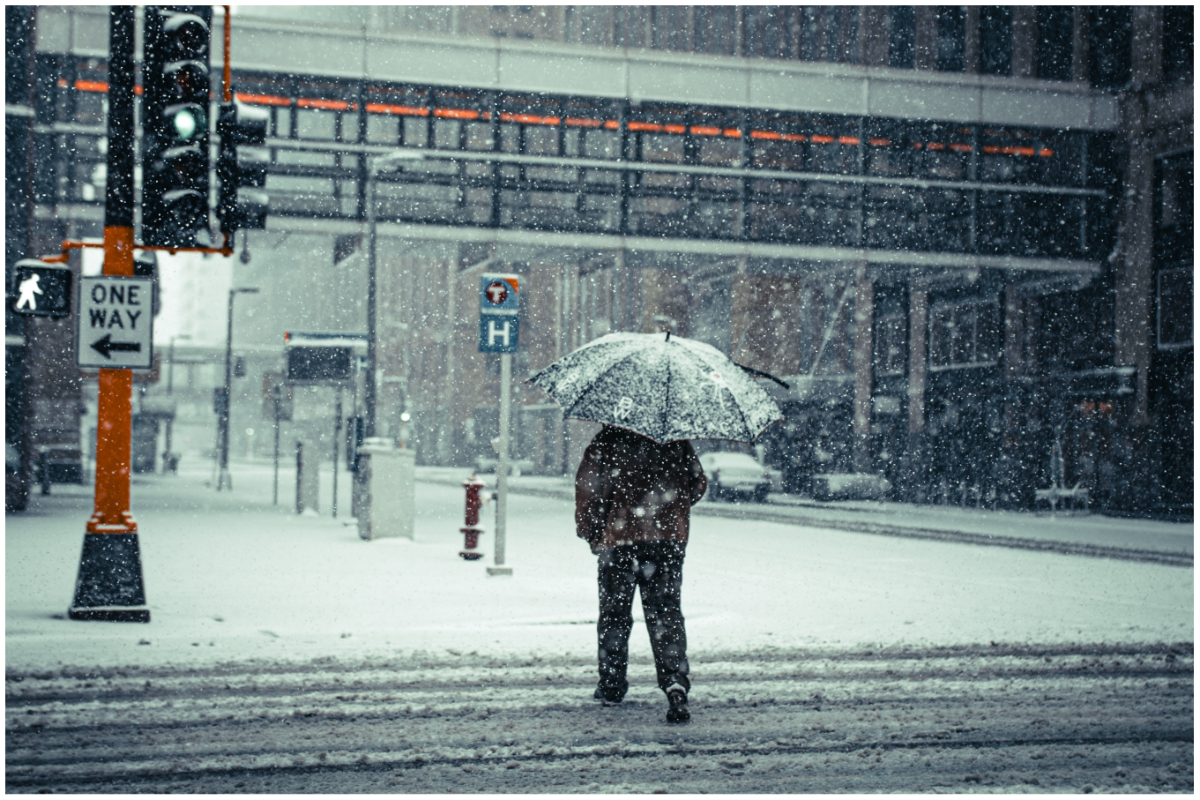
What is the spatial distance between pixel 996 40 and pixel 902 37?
180 inches

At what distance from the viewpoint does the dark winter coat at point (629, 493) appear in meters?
6.80

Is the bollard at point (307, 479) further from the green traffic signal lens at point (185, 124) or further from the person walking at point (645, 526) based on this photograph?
the person walking at point (645, 526)

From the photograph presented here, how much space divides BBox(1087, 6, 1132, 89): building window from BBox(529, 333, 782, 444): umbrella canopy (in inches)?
1200

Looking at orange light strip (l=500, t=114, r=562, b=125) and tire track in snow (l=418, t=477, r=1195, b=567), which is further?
orange light strip (l=500, t=114, r=562, b=125)

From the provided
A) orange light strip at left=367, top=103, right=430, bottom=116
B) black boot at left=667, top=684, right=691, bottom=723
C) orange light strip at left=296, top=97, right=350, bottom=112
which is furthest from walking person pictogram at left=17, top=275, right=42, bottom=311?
orange light strip at left=367, top=103, right=430, bottom=116

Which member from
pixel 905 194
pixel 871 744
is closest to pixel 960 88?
pixel 905 194

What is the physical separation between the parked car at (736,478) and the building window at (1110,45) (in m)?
13.6

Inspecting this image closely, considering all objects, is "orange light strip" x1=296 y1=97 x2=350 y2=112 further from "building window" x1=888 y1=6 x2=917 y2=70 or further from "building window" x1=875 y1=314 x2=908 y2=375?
"building window" x1=888 y1=6 x2=917 y2=70

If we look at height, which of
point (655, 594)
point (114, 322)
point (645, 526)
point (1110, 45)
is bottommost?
point (655, 594)

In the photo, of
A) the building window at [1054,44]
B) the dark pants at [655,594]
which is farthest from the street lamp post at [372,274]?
the building window at [1054,44]

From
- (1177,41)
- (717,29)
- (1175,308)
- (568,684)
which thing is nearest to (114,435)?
(568,684)

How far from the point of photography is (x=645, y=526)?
6.80 metres

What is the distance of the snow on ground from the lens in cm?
938

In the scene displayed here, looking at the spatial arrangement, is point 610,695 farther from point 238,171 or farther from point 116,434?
point 238,171
